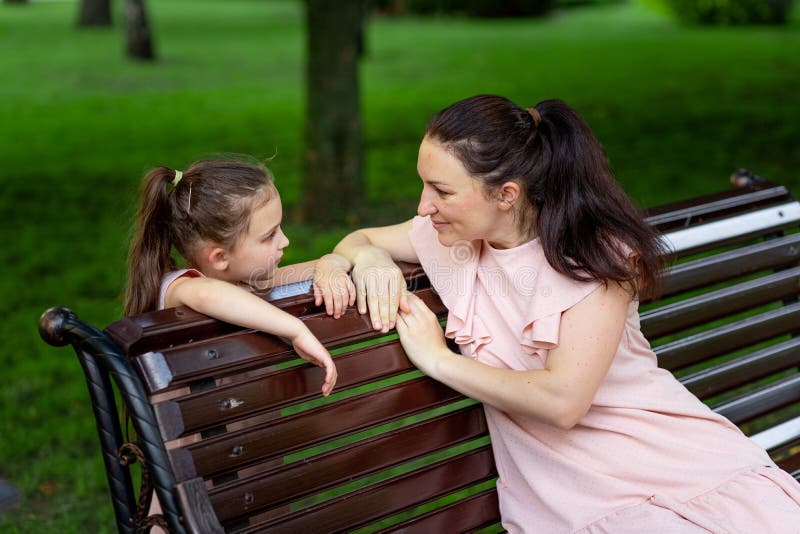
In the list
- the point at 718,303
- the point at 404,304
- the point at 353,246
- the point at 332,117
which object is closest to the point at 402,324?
the point at 404,304

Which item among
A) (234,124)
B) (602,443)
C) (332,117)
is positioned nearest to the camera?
(602,443)

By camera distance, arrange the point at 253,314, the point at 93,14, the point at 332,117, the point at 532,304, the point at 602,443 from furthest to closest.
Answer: the point at 93,14 → the point at 332,117 → the point at 602,443 → the point at 532,304 → the point at 253,314

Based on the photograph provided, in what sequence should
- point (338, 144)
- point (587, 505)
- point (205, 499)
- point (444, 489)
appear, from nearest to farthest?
point (205, 499), point (587, 505), point (444, 489), point (338, 144)

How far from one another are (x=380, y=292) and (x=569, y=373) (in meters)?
0.55

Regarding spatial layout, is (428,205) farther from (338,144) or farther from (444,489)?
(338,144)

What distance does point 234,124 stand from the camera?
1208 cm

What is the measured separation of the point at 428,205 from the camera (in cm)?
254

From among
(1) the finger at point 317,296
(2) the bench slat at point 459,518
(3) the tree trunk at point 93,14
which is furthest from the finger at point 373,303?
(3) the tree trunk at point 93,14

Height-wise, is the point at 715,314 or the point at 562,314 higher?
the point at 562,314

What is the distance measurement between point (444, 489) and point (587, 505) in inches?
16.1

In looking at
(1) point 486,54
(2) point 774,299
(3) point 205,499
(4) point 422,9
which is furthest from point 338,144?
(4) point 422,9

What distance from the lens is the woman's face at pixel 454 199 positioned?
8.17 ft

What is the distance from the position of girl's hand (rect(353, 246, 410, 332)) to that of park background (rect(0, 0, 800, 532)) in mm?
702

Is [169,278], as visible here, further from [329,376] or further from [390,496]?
[390,496]
